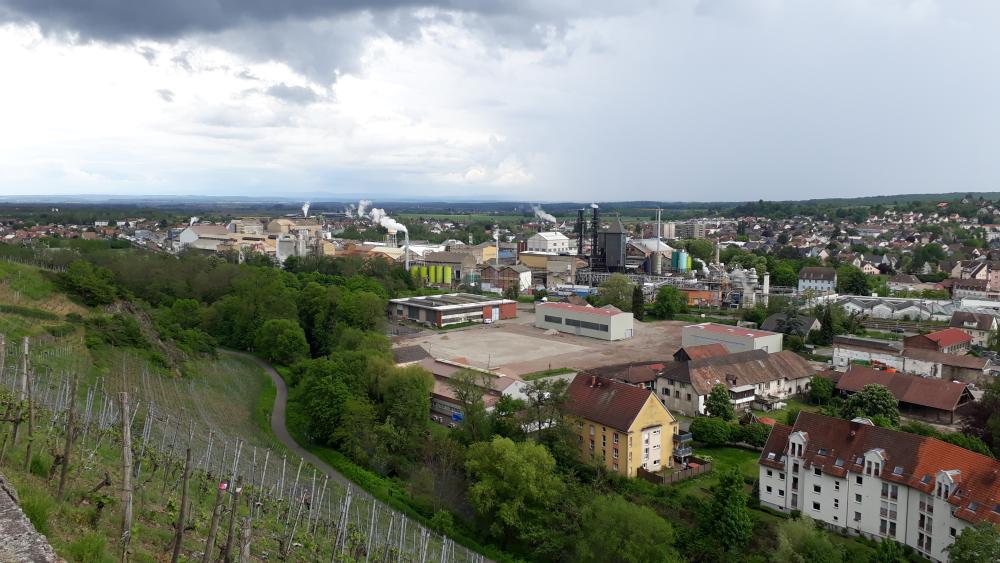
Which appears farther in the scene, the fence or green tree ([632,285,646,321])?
green tree ([632,285,646,321])

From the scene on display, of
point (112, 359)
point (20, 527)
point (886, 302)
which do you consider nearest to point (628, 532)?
point (20, 527)

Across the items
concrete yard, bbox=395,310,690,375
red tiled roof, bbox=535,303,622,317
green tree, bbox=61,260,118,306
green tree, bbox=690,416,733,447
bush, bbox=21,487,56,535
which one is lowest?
concrete yard, bbox=395,310,690,375

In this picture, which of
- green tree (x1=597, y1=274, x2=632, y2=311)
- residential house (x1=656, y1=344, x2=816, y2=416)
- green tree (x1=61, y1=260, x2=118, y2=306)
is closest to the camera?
residential house (x1=656, y1=344, x2=816, y2=416)

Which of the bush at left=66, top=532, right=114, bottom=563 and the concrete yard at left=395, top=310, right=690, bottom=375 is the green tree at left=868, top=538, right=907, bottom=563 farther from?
the concrete yard at left=395, top=310, right=690, bottom=375

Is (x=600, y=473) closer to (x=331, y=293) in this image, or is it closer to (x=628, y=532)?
(x=628, y=532)

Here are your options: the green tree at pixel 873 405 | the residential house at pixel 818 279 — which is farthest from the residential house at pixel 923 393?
the residential house at pixel 818 279

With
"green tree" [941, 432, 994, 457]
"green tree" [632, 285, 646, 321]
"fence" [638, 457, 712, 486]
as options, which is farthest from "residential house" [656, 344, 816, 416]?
"green tree" [632, 285, 646, 321]

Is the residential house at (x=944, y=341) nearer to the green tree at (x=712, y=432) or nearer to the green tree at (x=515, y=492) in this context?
the green tree at (x=712, y=432)
